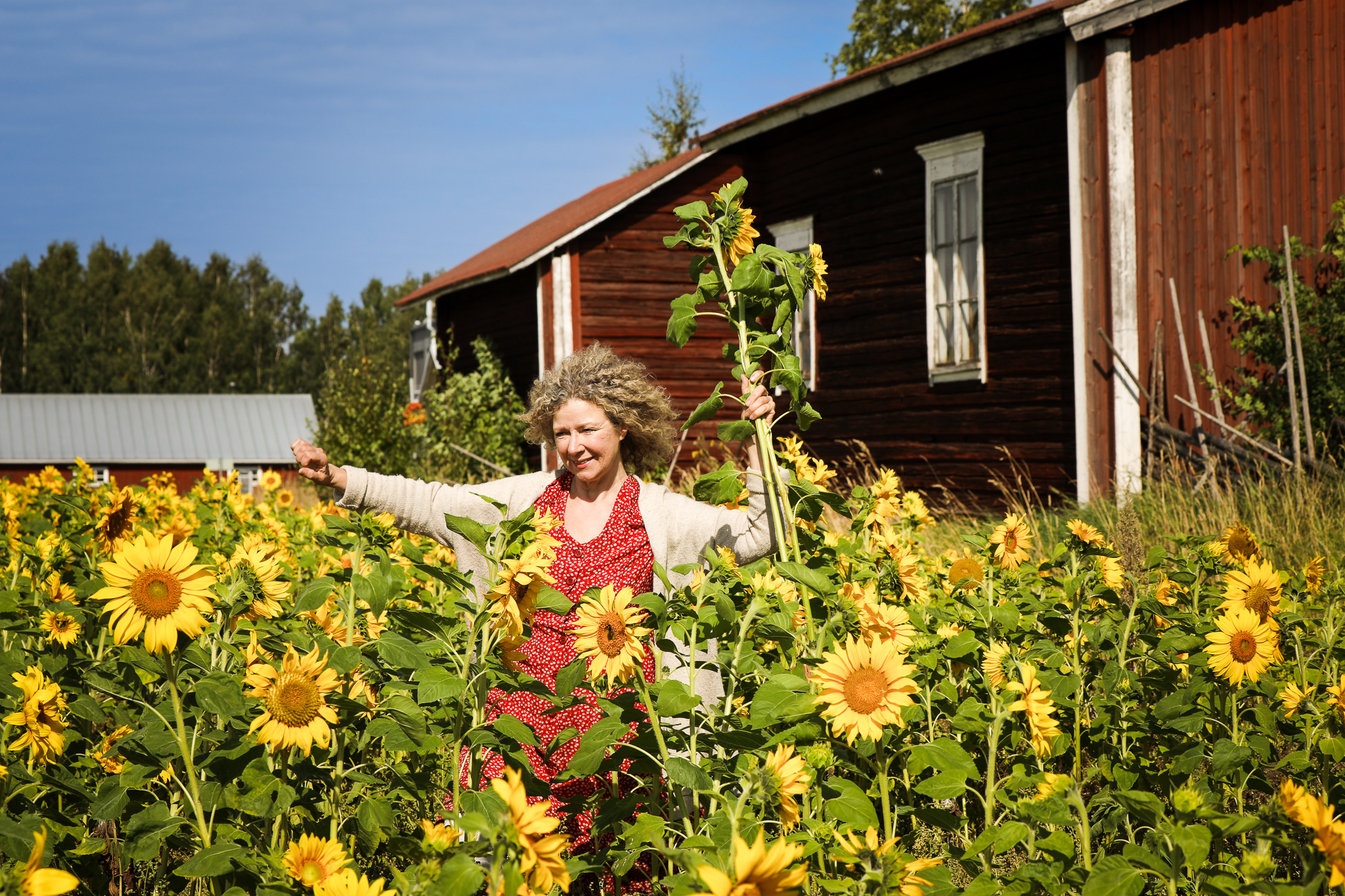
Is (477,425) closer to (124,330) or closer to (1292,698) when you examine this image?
(1292,698)

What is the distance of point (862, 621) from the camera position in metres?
2.01

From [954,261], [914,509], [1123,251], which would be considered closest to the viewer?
[914,509]

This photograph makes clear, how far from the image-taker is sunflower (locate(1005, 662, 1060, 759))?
1902 mm

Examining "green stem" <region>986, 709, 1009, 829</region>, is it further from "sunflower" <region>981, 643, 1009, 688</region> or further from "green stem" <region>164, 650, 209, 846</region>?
"green stem" <region>164, 650, 209, 846</region>

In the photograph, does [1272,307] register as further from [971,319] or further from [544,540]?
[544,540]

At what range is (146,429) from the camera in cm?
3416

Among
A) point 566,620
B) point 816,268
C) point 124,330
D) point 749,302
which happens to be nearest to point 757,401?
point 749,302

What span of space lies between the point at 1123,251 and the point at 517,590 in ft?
23.3

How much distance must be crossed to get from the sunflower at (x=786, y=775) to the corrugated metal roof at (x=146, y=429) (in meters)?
31.3

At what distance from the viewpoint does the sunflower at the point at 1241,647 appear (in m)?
2.16

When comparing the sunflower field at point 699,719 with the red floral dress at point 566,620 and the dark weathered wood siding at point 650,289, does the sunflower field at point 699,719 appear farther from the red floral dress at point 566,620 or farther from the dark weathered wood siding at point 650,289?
the dark weathered wood siding at point 650,289

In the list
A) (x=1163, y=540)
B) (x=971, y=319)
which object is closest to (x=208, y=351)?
(x=971, y=319)

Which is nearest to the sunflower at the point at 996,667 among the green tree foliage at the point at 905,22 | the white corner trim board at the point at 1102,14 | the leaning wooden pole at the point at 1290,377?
the leaning wooden pole at the point at 1290,377

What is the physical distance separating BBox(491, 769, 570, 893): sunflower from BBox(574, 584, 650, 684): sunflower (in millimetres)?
405
